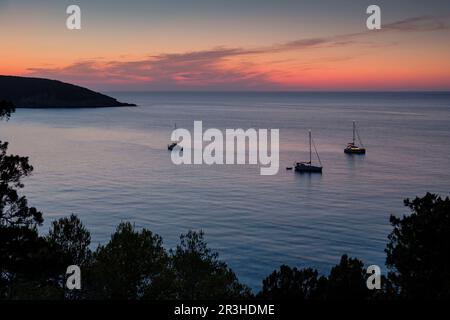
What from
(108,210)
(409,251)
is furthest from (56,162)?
(409,251)

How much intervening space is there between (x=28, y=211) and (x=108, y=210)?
61373mm

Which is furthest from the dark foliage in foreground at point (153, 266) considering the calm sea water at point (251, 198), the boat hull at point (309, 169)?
the boat hull at point (309, 169)

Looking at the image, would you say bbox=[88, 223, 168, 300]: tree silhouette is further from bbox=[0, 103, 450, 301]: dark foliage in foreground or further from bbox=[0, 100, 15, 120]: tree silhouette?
bbox=[0, 100, 15, 120]: tree silhouette

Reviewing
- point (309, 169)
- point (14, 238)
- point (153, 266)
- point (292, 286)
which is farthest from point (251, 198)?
point (14, 238)

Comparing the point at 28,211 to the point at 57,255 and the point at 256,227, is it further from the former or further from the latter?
the point at 256,227

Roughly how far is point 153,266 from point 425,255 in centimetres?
1844

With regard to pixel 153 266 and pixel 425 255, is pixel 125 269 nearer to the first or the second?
pixel 153 266

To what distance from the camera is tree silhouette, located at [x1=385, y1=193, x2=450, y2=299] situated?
976 inches

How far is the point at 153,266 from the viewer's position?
34.0m

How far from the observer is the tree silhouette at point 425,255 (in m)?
24.8

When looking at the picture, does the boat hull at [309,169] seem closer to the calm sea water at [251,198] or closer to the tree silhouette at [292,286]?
the calm sea water at [251,198]

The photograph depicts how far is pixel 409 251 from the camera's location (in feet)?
86.8
